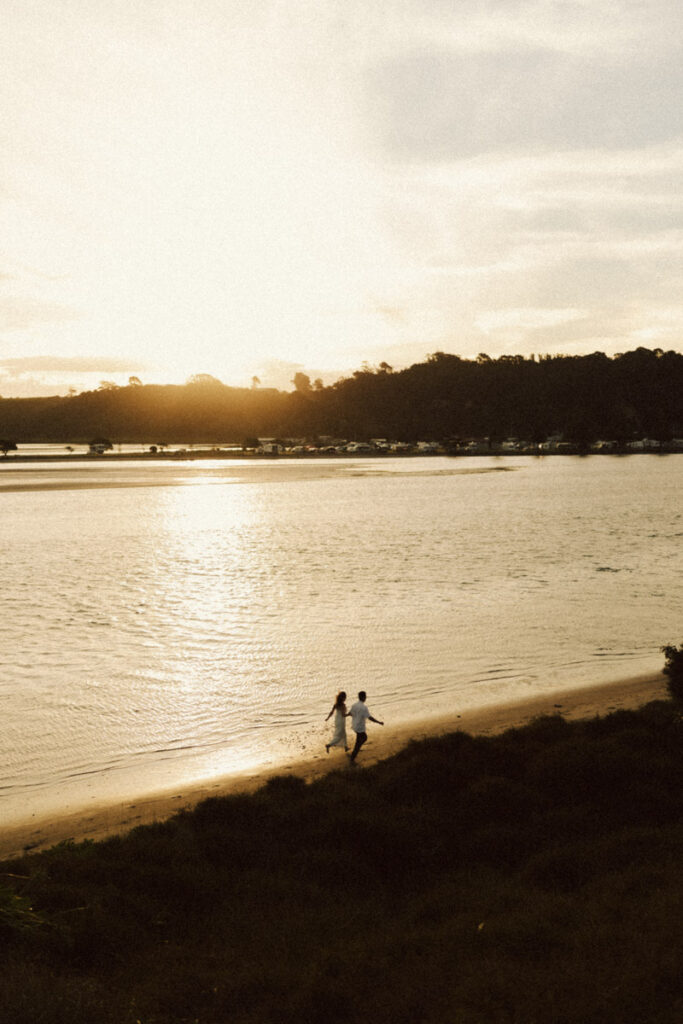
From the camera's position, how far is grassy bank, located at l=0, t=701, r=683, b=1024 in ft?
24.7

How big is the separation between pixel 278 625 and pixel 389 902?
61.0 ft

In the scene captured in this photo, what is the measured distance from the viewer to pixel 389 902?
9.86m

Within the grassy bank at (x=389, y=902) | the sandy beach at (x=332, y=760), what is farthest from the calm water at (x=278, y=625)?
the grassy bank at (x=389, y=902)

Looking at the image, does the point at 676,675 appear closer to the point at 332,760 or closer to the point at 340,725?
the point at 340,725

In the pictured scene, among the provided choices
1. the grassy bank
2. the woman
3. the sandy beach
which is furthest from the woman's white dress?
the grassy bank

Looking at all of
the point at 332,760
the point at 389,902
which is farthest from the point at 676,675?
the point at 389,902

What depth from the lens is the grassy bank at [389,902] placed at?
7.52 metres

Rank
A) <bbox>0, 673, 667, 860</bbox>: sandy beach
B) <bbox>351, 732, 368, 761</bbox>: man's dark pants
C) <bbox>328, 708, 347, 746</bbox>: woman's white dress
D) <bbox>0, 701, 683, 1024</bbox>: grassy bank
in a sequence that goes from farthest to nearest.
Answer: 1. <bbox>328, 708, 347, 746</bbox>: woman's white dress
2. <bbox>351, 732, 368, 761</bbox>: man's dark pants
3. <bbox>0, 673, 667, 860</bbox>: sandy beach
4. <bbox>0, 701, 683, 1024</bbox>: grassy bank

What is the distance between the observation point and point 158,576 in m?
39.3

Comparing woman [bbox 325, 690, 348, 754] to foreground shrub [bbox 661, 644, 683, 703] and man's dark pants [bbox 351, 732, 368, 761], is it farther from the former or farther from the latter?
foreground shrub [bbox 661, 644, 683, 703]

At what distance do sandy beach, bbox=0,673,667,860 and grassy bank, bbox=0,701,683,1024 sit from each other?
1055 millimetres

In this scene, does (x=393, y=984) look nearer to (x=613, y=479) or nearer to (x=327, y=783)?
(x=327, y=783)

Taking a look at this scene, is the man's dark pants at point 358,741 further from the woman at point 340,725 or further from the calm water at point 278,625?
the calm water at point 278,625

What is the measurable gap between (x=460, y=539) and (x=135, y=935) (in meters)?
42.6
